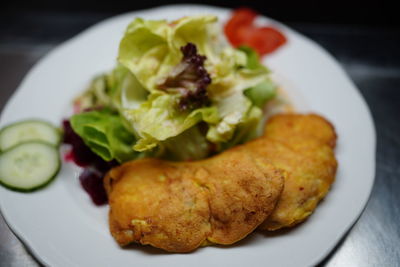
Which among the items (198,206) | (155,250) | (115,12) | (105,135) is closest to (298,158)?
(198,206)

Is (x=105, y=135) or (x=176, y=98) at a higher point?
(x=176, y=98)

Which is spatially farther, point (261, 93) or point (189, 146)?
point (261, 93)

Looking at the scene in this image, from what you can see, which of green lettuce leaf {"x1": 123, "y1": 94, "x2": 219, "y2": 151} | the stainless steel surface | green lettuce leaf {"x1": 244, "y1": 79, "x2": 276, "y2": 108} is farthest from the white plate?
green lettuce leaf {"x1": 123, "y1": 94, "x2": 219, "y2": 151}

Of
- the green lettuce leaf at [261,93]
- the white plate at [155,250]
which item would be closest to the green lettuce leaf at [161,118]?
the green lettuce leaf at [261,93]

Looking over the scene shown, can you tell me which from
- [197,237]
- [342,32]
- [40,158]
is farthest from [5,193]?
[342,32]

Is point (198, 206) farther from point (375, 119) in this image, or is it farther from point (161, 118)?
point (375, 119)

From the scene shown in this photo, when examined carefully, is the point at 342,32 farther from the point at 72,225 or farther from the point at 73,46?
the point at 72,225
